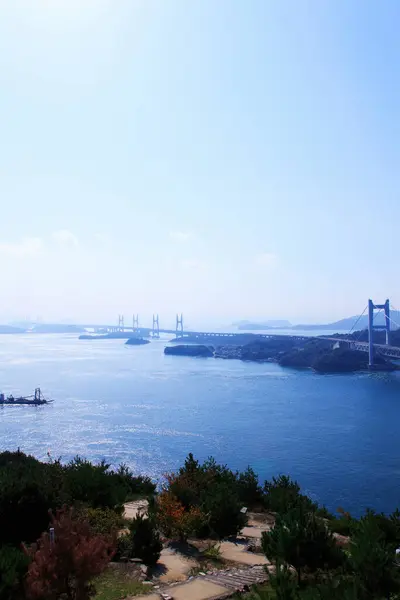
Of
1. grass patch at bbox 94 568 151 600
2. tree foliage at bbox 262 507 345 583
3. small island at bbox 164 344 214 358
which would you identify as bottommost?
small island at bbox 164 344 214 358

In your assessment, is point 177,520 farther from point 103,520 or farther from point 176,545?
point 103,520

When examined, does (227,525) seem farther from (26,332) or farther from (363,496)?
(26,332)

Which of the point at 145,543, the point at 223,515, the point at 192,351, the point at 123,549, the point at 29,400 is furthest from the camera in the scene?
the point at 192,351

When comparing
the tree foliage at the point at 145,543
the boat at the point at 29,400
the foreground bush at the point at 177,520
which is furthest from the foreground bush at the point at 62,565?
the boat at the point at 29,400

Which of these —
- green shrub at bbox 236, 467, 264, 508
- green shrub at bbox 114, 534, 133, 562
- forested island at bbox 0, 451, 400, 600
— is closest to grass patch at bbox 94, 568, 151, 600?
forested island at bbox 0, 451, 400, 600

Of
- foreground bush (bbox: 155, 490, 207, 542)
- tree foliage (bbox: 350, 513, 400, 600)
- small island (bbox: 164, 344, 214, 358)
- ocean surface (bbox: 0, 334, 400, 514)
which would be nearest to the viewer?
tree foliage (bbox: 350, 513, 400, 600)

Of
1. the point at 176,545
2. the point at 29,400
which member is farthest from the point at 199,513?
the point at 29,400

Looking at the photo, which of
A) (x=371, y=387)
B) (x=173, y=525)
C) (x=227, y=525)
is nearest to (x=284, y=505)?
(x=227, y=525)

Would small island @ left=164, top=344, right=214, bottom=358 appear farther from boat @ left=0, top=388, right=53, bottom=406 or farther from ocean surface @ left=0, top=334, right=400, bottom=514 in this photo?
boat @ left=0, top=388, right=53, bottom=406
